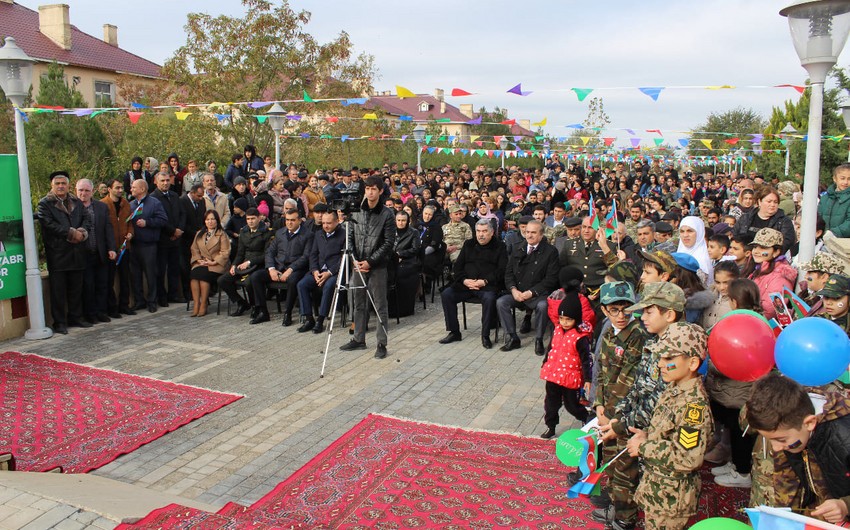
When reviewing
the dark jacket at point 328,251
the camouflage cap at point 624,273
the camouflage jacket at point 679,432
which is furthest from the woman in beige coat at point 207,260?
the camouflage jacket at point 679,432

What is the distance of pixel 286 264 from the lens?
376 inches

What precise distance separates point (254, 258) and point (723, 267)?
21.7 feet

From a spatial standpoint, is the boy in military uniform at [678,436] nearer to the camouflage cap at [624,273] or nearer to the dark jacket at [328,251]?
the camouflage cap at [624,273]

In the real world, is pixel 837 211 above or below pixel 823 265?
above

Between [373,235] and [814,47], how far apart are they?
190 inches

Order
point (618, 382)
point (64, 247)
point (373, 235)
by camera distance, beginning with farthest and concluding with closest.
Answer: point (64, 247), point (373, 235), point (618, 382)

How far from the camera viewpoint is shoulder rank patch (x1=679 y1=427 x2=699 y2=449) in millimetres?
3410

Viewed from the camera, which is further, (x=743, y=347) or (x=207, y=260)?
(x=207, y=260)

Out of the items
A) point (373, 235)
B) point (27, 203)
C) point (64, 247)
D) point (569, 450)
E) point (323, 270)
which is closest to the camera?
point (569, 450)

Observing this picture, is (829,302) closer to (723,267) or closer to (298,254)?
(723,267)

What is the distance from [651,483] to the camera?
3.58 meters

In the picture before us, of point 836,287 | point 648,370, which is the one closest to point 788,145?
point 836,287

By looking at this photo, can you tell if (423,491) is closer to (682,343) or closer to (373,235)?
(682,343)

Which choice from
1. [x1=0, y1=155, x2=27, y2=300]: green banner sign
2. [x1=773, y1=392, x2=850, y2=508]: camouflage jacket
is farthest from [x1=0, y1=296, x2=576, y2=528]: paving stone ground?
[x1=773, y1=392, x2=850, y2=508]: camouflage jacket
